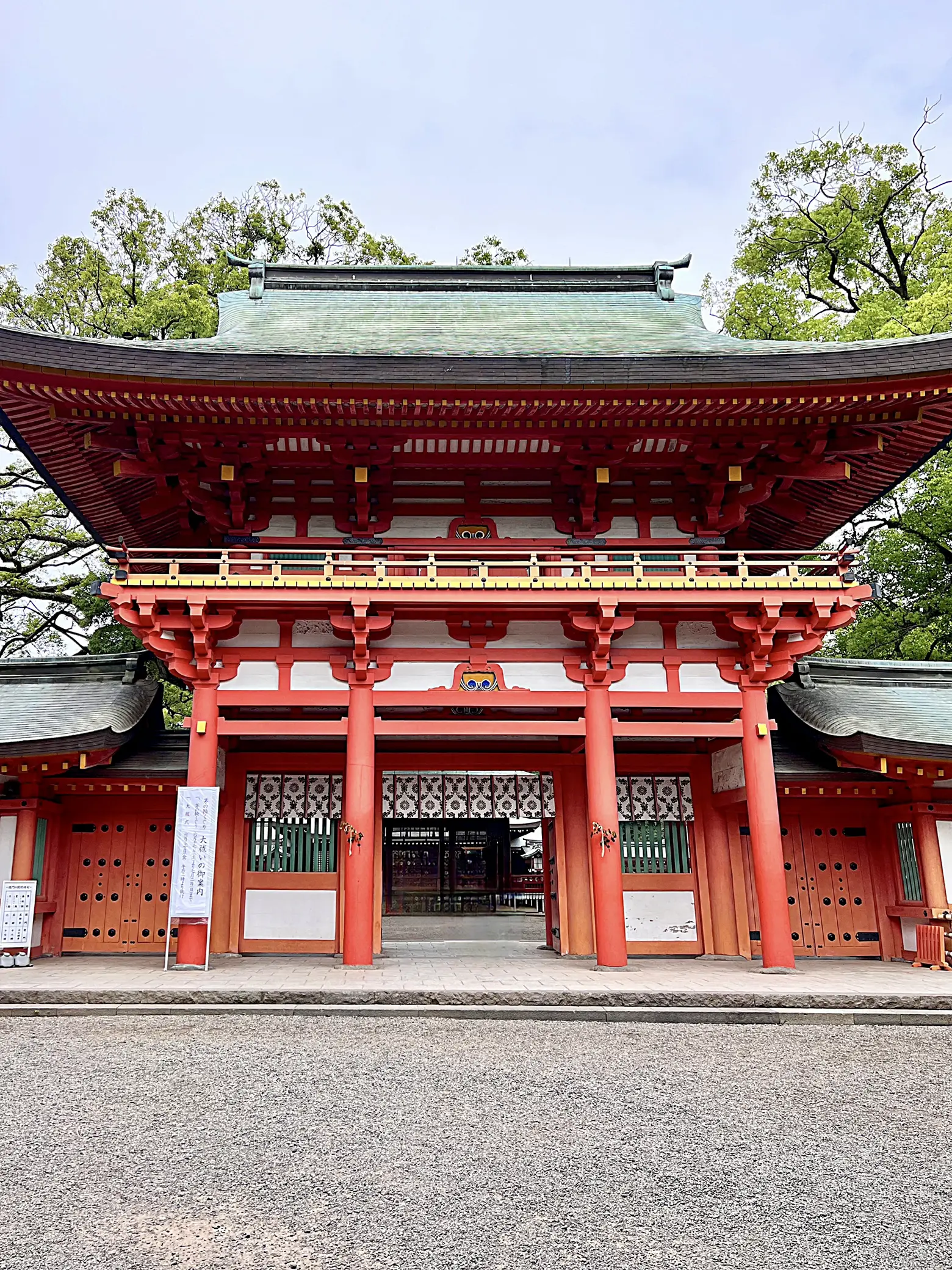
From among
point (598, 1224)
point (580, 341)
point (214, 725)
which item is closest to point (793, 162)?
point (580, 341)

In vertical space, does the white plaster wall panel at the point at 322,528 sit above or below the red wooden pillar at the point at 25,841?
above

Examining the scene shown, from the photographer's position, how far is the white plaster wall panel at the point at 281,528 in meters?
12.4

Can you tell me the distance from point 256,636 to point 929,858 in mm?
9601

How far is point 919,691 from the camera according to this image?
555 inches

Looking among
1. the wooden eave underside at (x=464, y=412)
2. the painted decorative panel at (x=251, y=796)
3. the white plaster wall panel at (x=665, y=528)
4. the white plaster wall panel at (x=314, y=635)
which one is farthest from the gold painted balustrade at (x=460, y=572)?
the painted decorative panel at (x=251, y=796)

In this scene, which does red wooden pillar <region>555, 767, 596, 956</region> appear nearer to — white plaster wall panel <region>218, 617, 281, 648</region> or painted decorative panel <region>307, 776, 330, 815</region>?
painted decorative panel <region>307, 776, 330, 815</region>

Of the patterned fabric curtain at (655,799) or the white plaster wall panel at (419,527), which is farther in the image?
the patterned fabric curtain at (655,799)

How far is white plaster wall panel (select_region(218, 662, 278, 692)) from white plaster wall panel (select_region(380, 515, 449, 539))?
260 centimetres

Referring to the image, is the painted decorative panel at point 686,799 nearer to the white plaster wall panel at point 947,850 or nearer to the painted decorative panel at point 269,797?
the white plaster wall panel at point 947,850

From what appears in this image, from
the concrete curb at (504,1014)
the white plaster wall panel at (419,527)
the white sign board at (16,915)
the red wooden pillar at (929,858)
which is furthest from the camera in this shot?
the white plaster wall panel at (419,527)

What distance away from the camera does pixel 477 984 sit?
30.8 ft

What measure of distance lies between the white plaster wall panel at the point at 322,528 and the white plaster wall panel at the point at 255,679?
2.14m

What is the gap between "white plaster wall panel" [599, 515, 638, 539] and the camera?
12.6m

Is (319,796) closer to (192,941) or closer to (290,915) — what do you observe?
(290,915)
